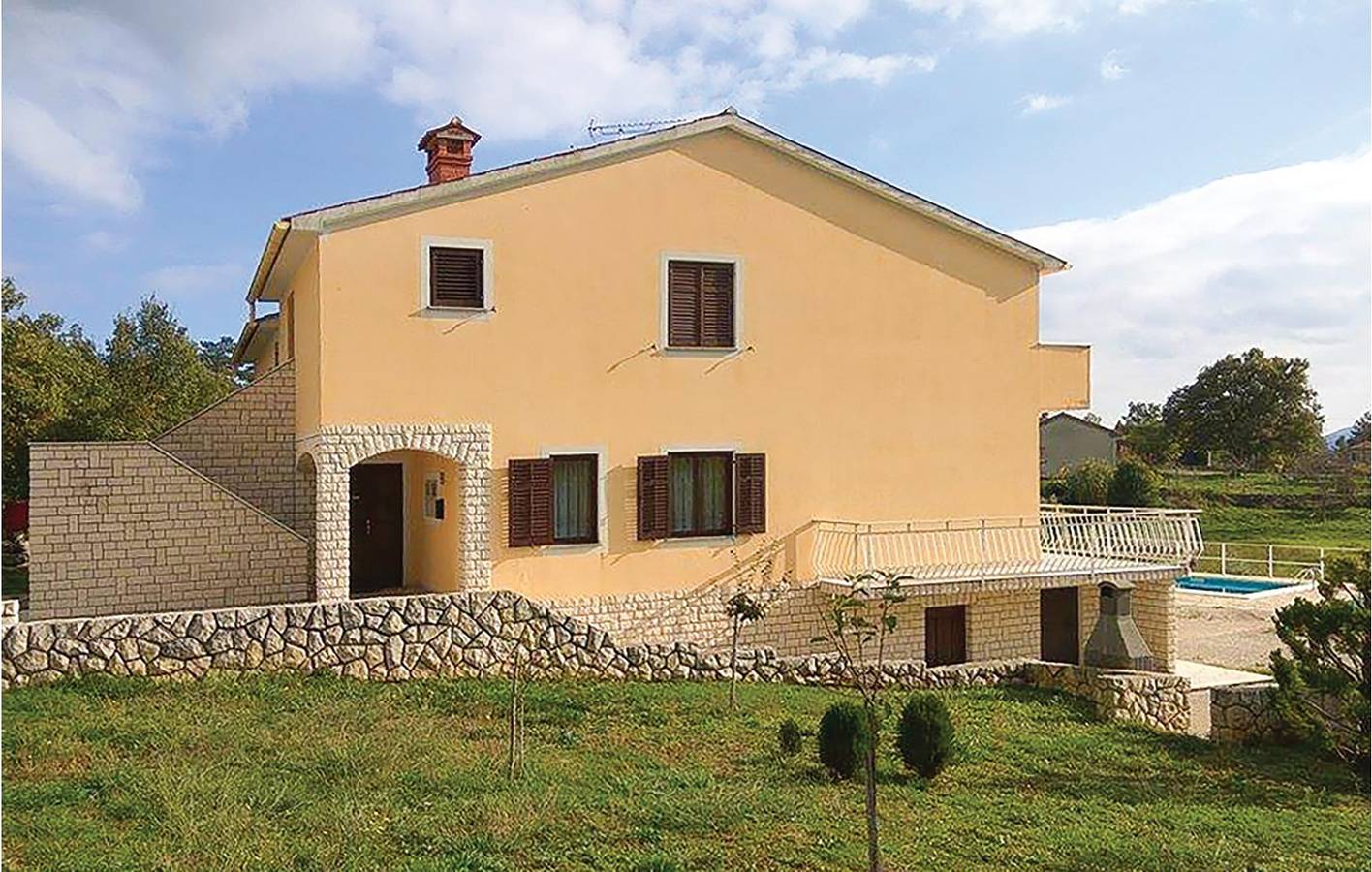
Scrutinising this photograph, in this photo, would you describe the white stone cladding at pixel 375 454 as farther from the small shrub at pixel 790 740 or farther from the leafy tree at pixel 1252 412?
the leafy tree at pixel 1252 412

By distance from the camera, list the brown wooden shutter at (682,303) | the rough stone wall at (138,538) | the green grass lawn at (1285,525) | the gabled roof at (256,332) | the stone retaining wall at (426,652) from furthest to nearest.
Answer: the green grass lawn at (1285,525) < the gabled roof at (256,332) < the brown wooden shutter at (682,303) < the rough stone wall at (138,538) < the stone retaining wall at (426,652)

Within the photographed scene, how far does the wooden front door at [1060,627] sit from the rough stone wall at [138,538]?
12.4 meters

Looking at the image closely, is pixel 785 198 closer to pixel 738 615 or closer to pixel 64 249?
pixel 738 615

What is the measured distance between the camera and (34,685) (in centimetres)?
1226

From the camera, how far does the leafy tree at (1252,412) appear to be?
47.6 meters

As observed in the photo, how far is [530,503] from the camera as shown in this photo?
15.6 metres

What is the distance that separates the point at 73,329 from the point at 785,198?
2833 cm

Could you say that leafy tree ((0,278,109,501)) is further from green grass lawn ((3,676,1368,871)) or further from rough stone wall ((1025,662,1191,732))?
rough stone wall ((1025,662,1191,732))

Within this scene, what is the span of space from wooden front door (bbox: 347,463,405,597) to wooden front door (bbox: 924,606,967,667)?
852 cm

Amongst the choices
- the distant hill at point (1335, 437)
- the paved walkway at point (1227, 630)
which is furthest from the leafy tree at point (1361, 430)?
the paved walkway at point (1227, 630)

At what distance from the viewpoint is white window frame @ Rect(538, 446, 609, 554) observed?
15.9m

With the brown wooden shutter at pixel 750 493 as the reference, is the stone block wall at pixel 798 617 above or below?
below

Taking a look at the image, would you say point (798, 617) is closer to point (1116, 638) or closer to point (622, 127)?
point (1116, 638)

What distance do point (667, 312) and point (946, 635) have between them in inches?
277
